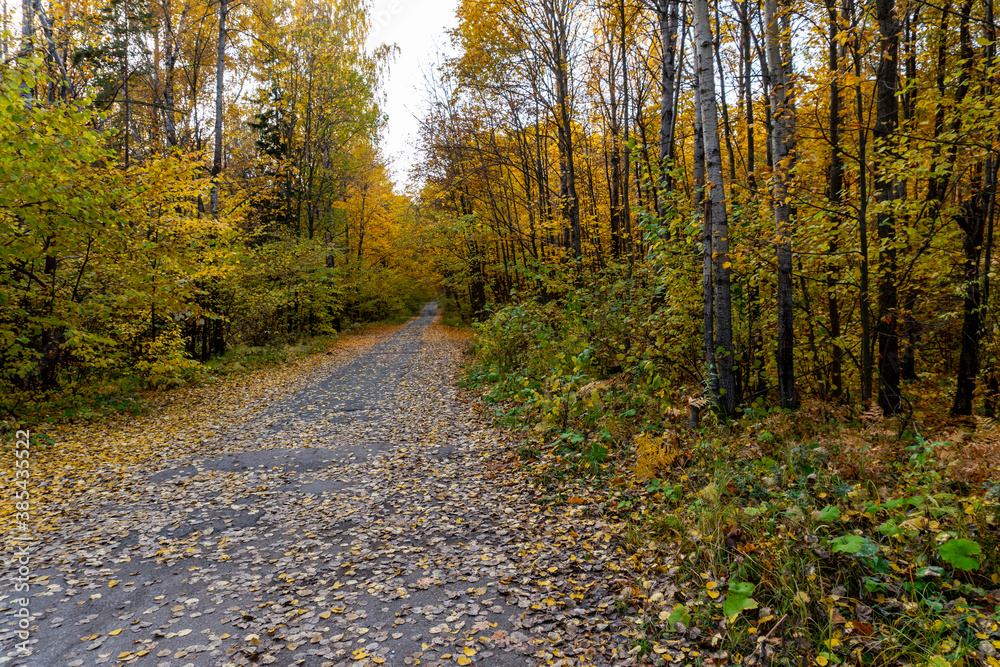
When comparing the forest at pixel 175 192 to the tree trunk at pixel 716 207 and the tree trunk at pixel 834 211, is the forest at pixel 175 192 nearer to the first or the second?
the tree trunk at pixel 716 207

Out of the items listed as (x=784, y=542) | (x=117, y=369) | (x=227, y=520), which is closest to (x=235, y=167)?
(x=117, y=369)

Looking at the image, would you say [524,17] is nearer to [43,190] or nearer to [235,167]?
[43,190]

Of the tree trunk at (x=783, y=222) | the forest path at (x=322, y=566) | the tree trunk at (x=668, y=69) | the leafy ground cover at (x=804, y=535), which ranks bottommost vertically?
the forest path at (x=322, y=566)

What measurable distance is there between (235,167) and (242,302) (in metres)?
10.8

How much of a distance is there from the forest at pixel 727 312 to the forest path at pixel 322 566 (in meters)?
0.59

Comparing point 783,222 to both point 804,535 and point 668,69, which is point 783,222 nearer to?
point 804,535

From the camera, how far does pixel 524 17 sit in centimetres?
1255

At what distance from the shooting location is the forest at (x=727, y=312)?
3.04m

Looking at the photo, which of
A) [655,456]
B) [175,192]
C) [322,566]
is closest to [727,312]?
[655,456]

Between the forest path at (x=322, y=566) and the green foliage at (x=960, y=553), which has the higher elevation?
the green foliage at (x=960, y=553)

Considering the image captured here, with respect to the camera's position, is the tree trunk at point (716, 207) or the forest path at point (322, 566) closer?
the forest path at point (322, 566)

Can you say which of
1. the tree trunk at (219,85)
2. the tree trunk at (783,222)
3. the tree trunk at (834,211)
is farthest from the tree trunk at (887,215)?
the tree trunk at (219,85)

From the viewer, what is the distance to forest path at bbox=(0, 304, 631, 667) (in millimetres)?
3162

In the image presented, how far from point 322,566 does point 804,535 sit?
3.76m
